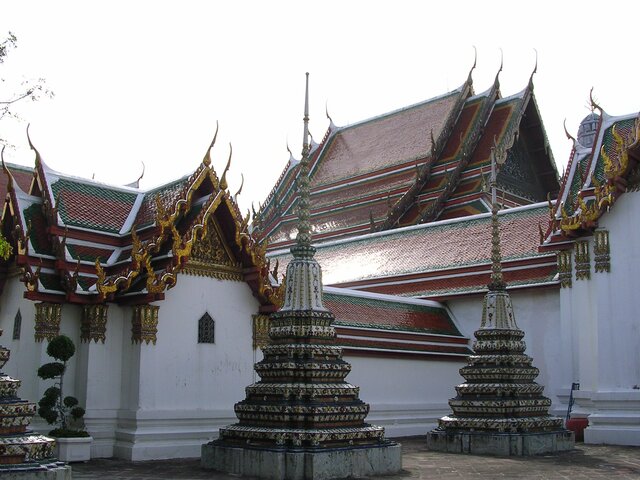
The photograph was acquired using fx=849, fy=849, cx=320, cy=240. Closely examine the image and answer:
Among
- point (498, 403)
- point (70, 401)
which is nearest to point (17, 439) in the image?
point (70, 401)

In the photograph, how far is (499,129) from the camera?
74.4ft

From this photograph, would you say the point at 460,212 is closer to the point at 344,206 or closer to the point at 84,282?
the point at 344,206

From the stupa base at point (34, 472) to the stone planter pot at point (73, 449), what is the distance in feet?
10.1

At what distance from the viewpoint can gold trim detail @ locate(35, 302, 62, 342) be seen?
30.8 feet

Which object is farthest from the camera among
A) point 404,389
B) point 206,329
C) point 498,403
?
point 404,389

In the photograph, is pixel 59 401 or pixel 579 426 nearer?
pixel 59 401

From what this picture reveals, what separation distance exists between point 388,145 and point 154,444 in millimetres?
16798

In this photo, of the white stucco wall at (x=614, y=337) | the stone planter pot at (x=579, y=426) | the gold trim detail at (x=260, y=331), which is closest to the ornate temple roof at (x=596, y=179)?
the white stucco wall at (x=614, y=337)

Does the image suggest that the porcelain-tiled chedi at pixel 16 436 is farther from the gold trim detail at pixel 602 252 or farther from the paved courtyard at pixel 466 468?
the gold trim detail at pixel 602 252

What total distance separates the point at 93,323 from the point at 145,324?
592mm

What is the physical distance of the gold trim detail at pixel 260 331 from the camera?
10.7 meters

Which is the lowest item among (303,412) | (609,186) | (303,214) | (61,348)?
(303,412)

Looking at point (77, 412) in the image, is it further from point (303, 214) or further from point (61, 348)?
point (303, 214)

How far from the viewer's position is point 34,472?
18.4ft
